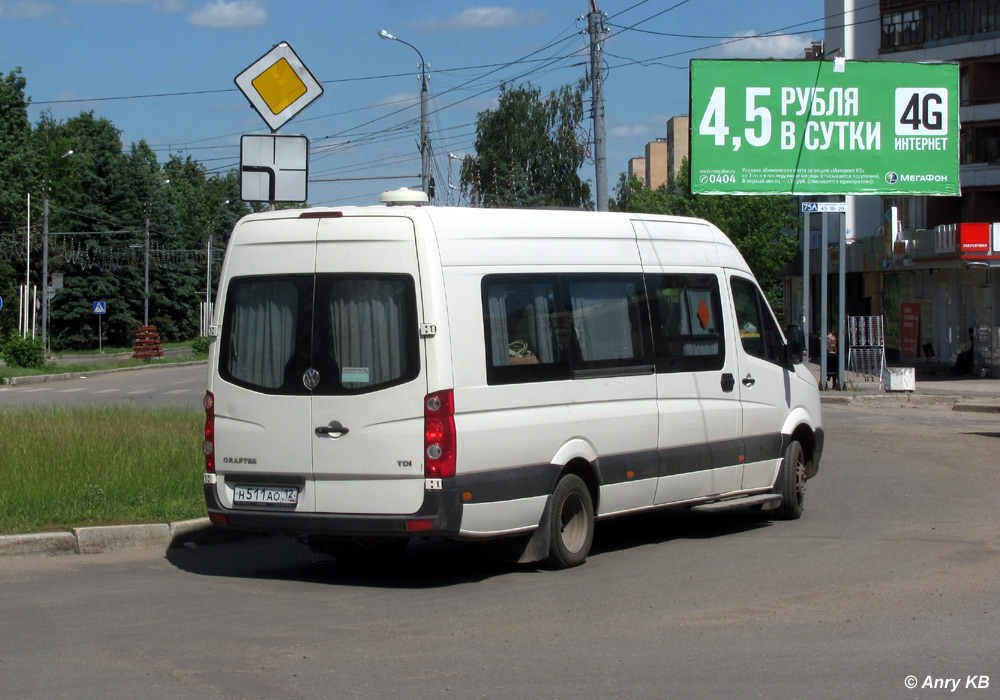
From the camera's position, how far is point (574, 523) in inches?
307

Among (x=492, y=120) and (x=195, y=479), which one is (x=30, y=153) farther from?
(x=195, y=479)

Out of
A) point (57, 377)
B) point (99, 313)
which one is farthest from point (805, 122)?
point (99, 313)

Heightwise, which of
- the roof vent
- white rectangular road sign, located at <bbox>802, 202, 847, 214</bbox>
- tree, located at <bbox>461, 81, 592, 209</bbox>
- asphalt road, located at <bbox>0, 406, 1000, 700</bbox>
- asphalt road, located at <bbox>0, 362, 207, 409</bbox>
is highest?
tree, located at <bbox>461, 81, 592, 209</bbox>

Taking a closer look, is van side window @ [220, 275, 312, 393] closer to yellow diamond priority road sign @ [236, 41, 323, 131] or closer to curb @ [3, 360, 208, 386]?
yellow diamond priority road sign @ [236, 41, 323, 131]

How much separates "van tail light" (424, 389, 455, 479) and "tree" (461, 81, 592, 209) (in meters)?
57.3

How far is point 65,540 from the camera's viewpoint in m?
8.14

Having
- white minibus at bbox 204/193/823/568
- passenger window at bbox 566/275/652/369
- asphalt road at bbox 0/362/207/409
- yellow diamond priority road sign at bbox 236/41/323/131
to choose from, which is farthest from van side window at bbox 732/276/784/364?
asphalt road at bbox 0/362/207/409

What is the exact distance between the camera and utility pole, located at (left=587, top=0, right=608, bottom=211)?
85.8ft

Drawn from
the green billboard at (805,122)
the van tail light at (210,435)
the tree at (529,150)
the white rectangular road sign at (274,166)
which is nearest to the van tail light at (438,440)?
the van tail light at (210,435)

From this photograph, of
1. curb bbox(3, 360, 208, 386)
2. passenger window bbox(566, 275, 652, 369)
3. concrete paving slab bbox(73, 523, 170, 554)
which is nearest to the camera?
passenger window bbox(566, 275, 652, 369)

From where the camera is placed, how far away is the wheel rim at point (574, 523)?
305 inches

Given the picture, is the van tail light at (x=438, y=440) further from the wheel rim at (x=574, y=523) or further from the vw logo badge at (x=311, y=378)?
the wheel rim at (x=574, y=523)

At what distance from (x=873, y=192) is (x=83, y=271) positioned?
52.0 meters

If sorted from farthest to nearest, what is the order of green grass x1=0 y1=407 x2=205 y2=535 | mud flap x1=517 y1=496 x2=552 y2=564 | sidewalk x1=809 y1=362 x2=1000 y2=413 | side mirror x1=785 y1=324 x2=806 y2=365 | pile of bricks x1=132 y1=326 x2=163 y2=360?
pile of bricks x1=132 y1=326 x2=163 y2=360
sidewalk x1=809 y1=362 x2=1000 y2=413
side mirror x1=785 y1=324 x2=806 y2=365
green grass x1=0 y1=407 x2=205 y2=535
mud flap x1=517 y1=496 x2=552 y2=564
